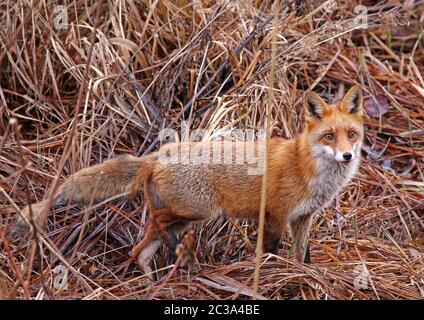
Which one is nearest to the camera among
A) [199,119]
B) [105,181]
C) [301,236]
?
[105,181]

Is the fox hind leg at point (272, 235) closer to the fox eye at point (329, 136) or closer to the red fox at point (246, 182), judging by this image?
the red fox at point (246, 182)

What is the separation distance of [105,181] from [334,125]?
4.45 feet

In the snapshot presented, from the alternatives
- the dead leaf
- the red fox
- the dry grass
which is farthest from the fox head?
the dead leaf

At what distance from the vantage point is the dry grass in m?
4.53

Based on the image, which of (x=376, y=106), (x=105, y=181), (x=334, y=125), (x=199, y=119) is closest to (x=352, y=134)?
(x=334, y=125)

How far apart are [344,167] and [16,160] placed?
2127mm

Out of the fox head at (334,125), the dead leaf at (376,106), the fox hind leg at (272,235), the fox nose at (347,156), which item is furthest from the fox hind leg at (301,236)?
the dead leaf at (376,106)

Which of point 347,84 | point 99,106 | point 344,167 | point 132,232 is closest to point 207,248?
point 132,232

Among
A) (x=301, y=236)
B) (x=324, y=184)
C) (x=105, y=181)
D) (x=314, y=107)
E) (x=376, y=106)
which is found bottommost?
(x=301, y=236)

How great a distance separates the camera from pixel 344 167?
4.71 m

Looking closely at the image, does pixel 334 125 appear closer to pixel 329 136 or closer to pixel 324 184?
pixel 329 136

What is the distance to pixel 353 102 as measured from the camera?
15.3 feet
